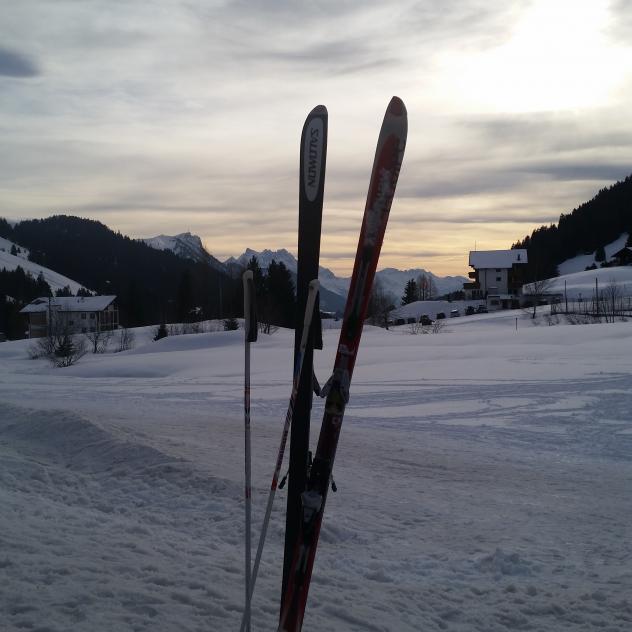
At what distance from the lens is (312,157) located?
4.05 m

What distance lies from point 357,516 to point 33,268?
173959 millimetres

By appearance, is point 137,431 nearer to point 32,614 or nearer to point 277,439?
point 277,439

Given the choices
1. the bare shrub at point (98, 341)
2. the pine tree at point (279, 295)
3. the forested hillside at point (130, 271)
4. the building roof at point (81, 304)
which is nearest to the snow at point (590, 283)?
the pine tree at point (279, 295)

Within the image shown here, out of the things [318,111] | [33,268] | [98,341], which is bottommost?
[98,341]

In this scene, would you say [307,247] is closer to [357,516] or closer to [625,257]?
[357,516]

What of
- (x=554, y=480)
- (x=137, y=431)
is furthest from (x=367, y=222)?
(x=137, y=431)

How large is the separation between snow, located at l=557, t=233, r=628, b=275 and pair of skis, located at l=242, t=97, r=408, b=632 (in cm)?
12573

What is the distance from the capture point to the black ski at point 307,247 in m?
4.04

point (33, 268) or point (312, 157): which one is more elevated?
point (33, 268)

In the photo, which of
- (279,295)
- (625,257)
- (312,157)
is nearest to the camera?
(312,157)

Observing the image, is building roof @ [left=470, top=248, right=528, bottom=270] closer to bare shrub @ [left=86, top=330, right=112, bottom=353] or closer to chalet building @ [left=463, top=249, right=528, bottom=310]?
chalet building @ [left=463, top=249, right=528, bottom=310]

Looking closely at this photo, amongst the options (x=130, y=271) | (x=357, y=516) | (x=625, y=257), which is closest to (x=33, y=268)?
(x=130, y=271)

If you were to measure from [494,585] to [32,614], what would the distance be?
11.8ft

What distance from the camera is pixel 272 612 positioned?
473 cm
